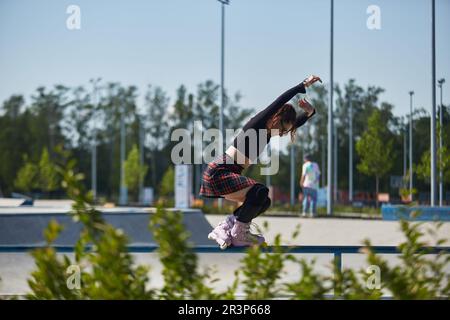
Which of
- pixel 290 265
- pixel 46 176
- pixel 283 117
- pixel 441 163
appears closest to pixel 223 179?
pixel 283 117

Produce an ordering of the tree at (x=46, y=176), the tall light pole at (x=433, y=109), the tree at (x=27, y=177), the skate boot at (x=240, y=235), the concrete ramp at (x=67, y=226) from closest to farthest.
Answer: the skate boot at (x=240, y=235)
the concrete ramp at (x=67, y=226)
the tall light pole at (x=433, y=109)
the tree at (x=46, y=176)
the tree at (x=27, y=177)

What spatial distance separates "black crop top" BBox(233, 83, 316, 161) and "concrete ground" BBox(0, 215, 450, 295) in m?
1.26

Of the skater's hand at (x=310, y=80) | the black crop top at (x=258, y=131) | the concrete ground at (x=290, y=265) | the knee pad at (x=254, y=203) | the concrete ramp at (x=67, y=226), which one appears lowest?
the concrete ground at (x=290, y=265)

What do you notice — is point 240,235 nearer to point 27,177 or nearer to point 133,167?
point 133,167

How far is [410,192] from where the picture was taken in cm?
321

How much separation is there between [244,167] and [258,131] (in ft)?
1.03

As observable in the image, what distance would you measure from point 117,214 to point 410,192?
1024 centimetres

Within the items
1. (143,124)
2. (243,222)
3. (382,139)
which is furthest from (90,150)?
(243,222)

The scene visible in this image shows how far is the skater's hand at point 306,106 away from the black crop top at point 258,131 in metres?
0.19

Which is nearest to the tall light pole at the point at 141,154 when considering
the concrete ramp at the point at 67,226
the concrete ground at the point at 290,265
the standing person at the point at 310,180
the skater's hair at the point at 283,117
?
the concrete ground at the point at 290,265

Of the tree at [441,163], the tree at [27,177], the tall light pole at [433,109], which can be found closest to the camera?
the tall light pole at [433,109]

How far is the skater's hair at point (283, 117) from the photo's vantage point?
16.9ft

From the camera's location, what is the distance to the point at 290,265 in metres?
11.4

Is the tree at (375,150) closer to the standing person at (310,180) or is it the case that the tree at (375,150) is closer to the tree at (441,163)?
the tree at (441,163)
